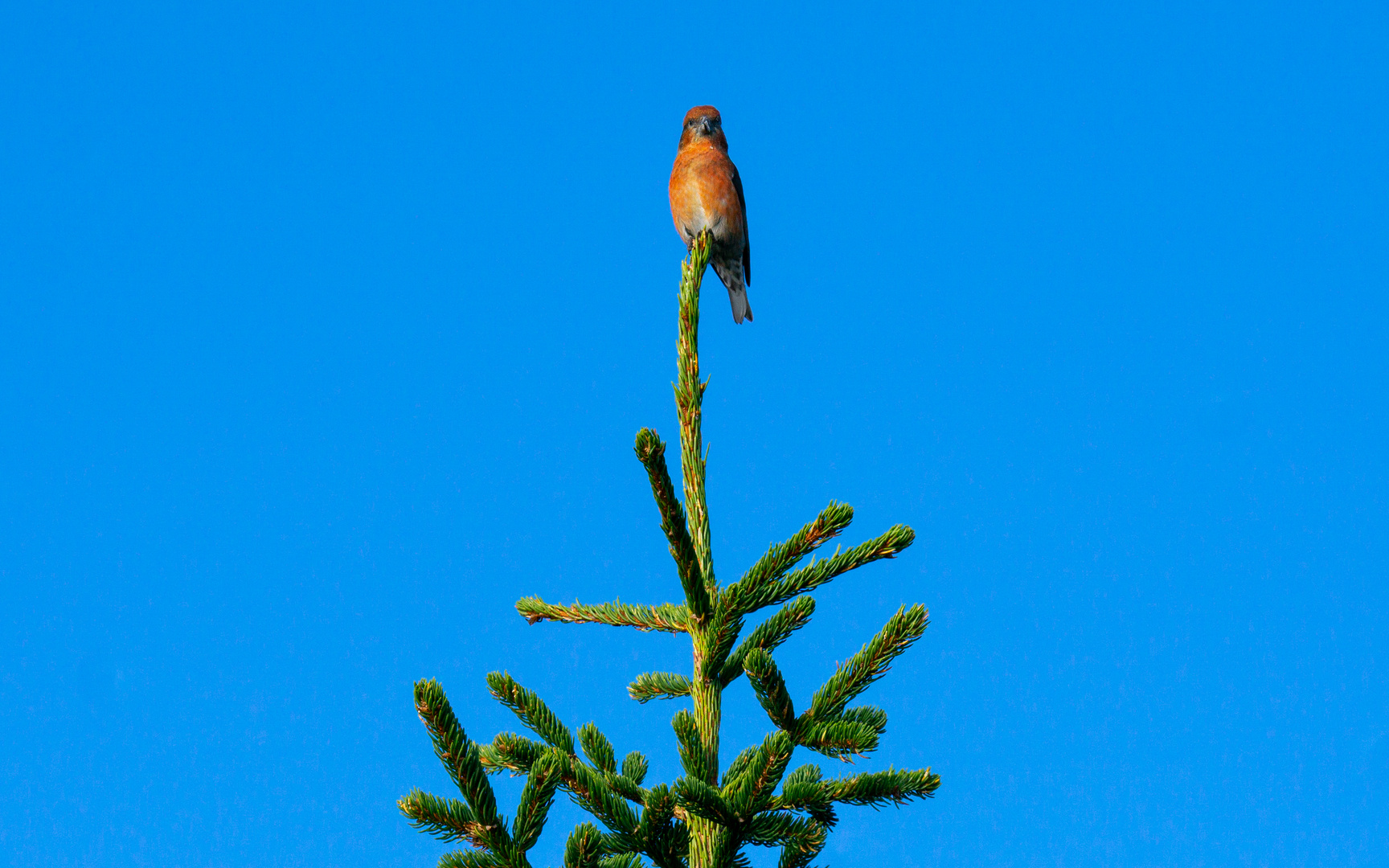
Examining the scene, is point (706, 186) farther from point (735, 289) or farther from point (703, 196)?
point (735, 289)

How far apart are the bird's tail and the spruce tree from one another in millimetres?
5372

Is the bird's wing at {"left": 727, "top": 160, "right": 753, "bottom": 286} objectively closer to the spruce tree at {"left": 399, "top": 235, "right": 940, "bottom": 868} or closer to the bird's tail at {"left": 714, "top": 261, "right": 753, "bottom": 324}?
the bird's tail at {"left": 714, "top": 261, "right": 753, "bottom": 324}

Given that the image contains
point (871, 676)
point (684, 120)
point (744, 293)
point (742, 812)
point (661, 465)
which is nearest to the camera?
point (742, 812)

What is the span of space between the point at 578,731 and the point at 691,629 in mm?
467

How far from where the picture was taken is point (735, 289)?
28.7 ft

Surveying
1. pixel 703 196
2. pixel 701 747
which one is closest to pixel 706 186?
pixel 703 196

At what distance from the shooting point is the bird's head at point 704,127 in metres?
7.42

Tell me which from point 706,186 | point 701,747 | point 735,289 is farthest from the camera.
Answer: point 735,289

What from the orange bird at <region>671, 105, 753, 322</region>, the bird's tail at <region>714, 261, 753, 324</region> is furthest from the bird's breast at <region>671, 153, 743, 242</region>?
the bird's tail at <region>714, 261, 753, 324</region>

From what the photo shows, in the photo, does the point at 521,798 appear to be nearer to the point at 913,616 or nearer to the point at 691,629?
the point at 691,629

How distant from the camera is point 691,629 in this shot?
3035mm

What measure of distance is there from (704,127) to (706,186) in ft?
1.53

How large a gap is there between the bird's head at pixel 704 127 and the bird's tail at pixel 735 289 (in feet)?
3.83

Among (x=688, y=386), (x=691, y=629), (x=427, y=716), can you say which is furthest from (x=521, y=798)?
(x=688, y=386)
